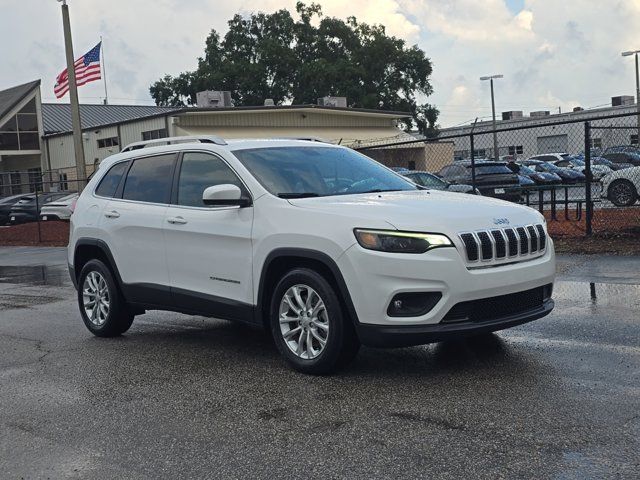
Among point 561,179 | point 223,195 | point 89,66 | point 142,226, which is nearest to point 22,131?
point 89,66

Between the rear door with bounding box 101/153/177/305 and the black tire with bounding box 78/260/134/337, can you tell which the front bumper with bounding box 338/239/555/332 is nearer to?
the rear door with bounding box 101/153/177/305

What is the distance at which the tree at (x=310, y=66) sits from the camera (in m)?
62.2

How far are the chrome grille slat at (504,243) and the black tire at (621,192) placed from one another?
14.2 meters

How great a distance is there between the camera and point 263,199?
6.14 m

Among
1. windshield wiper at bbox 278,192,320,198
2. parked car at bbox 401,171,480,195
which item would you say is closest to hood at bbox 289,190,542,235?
windshield wiper at bbox 278,192,320,198

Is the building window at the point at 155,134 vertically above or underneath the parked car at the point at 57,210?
above

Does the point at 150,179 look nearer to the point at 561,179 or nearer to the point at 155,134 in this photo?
the point at 561,179

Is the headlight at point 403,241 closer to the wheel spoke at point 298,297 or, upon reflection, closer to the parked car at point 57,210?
the wheel spoke at point 298,297

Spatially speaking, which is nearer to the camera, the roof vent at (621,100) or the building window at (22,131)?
the building window at (22,131)

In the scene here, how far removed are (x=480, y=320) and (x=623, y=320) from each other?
2400 millimetres

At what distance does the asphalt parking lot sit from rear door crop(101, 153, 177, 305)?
0.62m

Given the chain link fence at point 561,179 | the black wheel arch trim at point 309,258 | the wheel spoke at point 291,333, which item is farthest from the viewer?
the chain link fence at point 561,179

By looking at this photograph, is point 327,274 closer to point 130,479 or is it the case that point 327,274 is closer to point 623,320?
point 130,479

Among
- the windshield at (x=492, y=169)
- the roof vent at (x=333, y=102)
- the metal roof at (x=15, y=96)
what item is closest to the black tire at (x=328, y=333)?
the windshield at (x=492, y=169)
